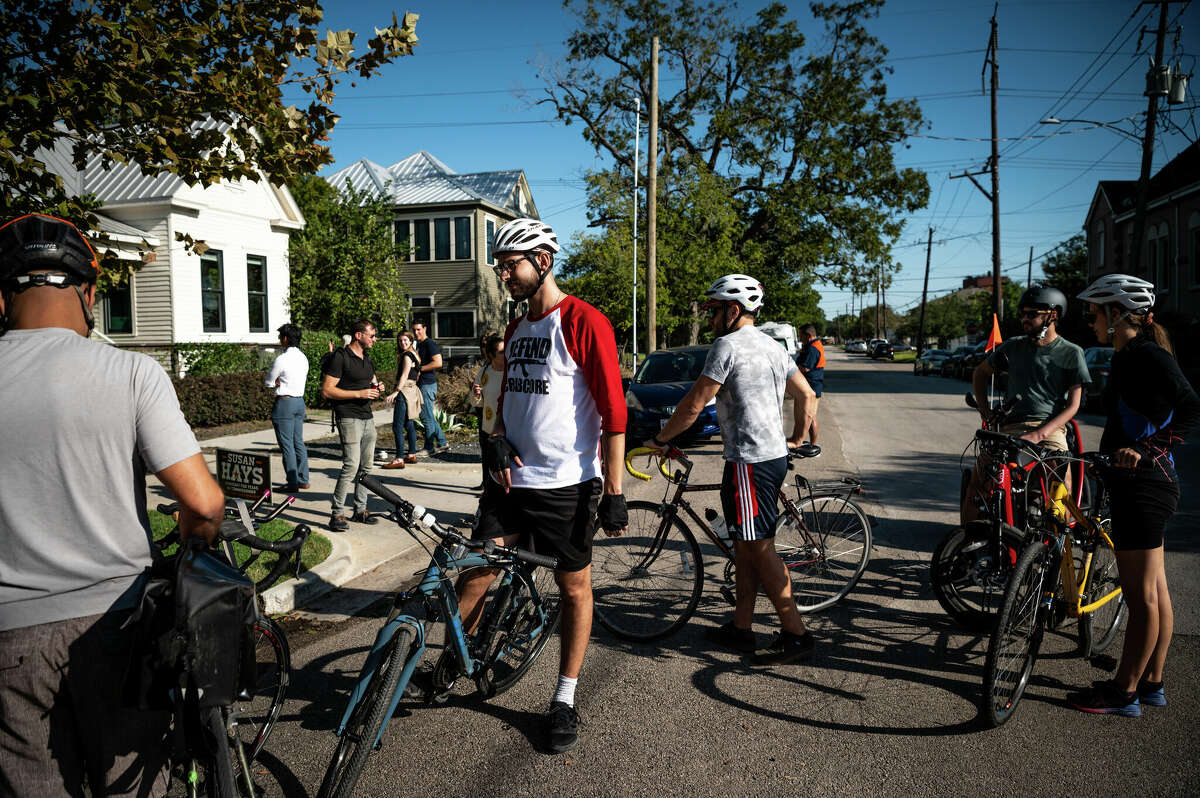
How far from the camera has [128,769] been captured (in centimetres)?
186

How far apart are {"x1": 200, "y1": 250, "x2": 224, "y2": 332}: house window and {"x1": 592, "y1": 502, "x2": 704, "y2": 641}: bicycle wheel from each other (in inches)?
746

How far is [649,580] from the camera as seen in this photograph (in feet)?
15.9

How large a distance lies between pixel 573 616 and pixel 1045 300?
390 centimetres

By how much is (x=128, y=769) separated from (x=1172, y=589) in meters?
6.31

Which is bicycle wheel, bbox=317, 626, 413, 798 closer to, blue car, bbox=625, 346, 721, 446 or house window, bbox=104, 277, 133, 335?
blue car, bbox=625, 346, 721, 446

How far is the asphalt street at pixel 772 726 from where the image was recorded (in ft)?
9.96

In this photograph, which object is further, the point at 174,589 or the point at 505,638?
the point at 505,638

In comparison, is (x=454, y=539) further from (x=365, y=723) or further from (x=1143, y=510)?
(x=1143, y=510)

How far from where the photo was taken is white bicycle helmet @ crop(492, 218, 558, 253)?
325 centimetres

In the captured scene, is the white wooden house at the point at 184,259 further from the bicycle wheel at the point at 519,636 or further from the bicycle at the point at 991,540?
the bicycle at the point at 991,540

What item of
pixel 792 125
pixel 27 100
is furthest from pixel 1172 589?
pixel 792 125

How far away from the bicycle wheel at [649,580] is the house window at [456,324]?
31.0 m

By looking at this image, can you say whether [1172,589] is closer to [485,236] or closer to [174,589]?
[174,589]

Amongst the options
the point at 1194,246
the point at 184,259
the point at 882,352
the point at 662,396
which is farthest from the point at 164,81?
the point at 882,352
